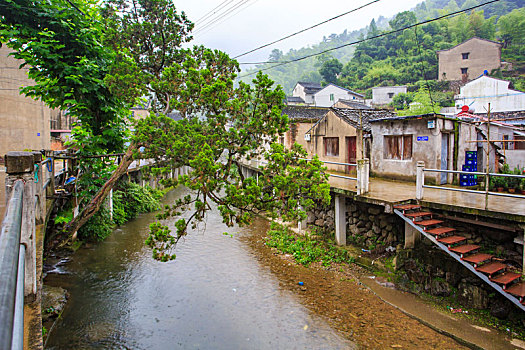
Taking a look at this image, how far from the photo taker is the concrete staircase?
756 centimetres

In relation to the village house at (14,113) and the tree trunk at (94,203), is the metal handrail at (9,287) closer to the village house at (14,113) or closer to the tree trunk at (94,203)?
the tree trunk at (94,203)

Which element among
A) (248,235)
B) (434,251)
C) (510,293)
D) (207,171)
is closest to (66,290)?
(207,171)

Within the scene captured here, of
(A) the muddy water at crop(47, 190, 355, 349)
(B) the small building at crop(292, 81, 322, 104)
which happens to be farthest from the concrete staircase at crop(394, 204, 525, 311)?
(B) the small building at crop(292, 81, 322, 104)

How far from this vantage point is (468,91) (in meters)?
33.9

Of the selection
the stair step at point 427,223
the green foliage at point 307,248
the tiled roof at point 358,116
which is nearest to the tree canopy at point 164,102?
the stair step at point 427,223

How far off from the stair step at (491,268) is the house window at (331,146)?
11018mm

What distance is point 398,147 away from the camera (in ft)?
48.2

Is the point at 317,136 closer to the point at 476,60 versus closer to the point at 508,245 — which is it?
the point at 508,245

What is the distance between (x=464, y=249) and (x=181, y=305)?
7770 mm

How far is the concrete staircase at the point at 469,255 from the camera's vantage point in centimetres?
756

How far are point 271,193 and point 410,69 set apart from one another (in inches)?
1915

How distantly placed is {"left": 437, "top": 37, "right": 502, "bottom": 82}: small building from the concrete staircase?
40472 millimetres

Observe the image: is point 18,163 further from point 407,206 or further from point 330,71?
point 330,71

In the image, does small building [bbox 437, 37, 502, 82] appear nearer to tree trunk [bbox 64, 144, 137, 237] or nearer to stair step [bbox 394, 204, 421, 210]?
stair step [bbox 394, 204, 421, 210]
